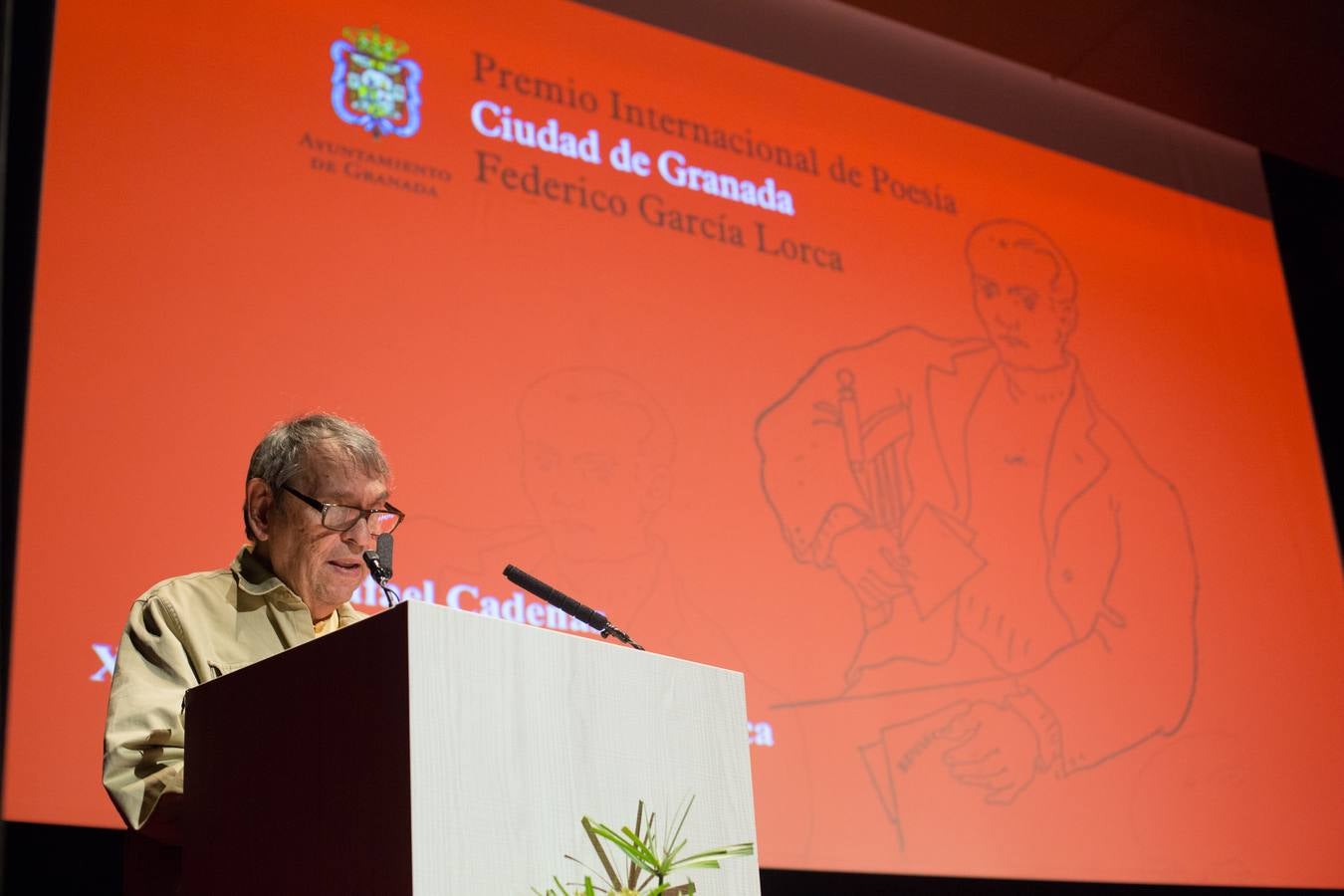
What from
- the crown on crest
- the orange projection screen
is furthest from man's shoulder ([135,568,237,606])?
the crown on crest

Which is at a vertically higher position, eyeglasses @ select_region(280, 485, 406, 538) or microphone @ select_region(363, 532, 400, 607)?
eyeglasses @ select_region(280, 485, 406, 538)

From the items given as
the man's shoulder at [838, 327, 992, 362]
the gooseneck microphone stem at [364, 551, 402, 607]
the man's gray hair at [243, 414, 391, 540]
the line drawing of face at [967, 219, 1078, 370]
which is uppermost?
the line drawing of face at [967, 219, 1078, 370]

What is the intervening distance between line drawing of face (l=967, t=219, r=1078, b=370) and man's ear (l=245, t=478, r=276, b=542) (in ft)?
8.74

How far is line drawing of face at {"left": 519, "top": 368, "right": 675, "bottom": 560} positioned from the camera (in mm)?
3361

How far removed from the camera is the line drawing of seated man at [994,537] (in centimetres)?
378

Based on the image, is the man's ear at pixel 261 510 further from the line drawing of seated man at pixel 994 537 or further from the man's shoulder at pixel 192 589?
the line drawing of seated man at pixel 994 537

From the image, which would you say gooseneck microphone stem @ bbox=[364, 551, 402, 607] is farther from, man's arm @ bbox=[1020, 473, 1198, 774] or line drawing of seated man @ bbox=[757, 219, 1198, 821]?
man's arm @ bbox=[1020, 473, 1198, 774]

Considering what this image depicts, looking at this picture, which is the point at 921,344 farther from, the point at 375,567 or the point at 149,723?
the point at 149,723

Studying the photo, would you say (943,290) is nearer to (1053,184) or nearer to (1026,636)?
(1053,184)

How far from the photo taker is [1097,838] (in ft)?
12.7

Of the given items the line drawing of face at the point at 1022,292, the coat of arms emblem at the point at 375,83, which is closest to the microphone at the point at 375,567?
the coat of arms emblem at the point at 375,83

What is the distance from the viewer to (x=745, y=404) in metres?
3.79

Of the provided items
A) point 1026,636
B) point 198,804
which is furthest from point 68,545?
point 1026,636

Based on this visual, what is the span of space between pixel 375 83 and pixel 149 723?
199cm
